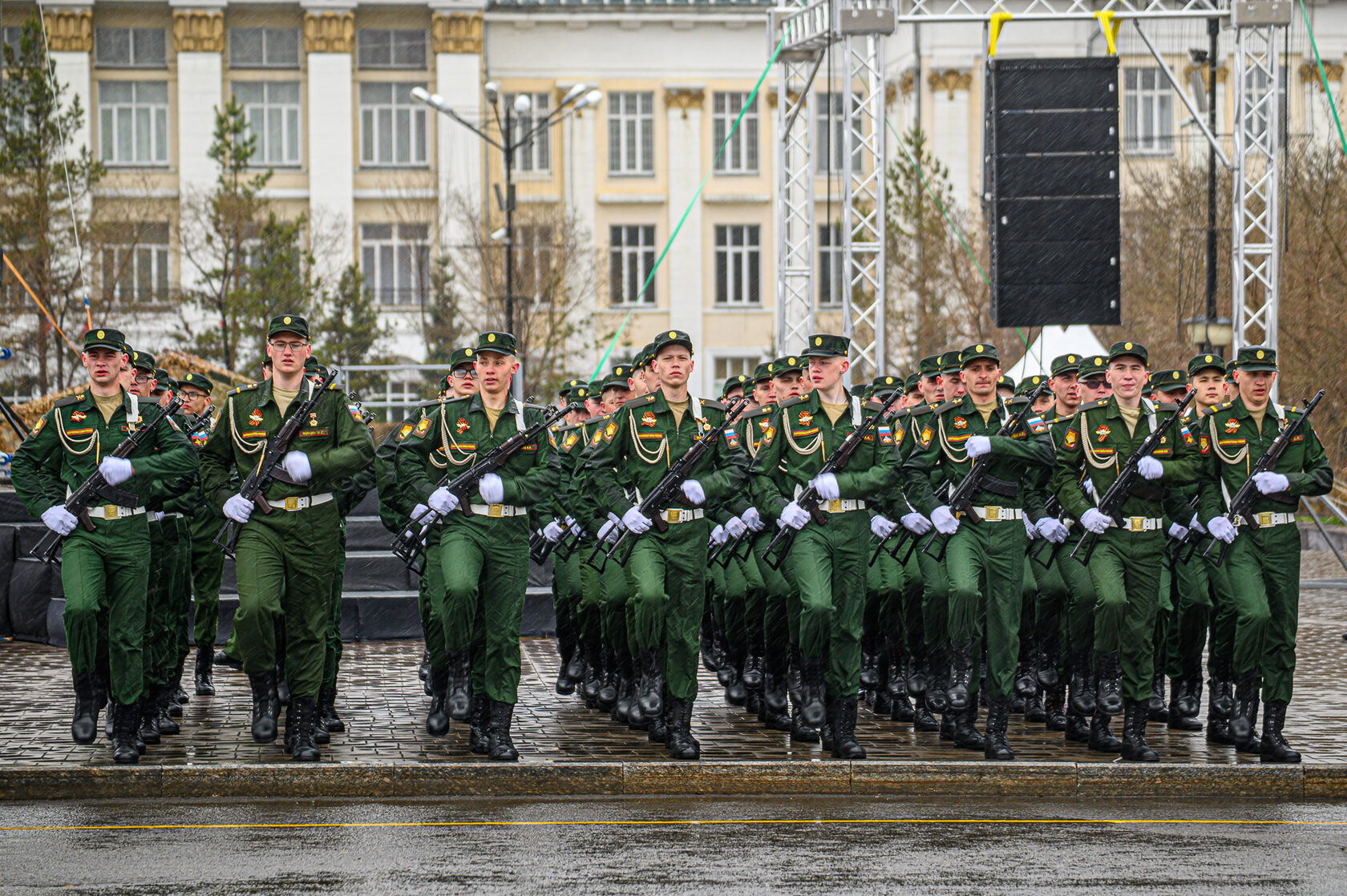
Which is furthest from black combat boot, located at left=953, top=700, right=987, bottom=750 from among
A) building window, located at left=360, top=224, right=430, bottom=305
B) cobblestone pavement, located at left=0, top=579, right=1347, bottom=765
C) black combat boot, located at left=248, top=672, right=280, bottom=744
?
building window, located at left=360, top=224, right=430, bottom=305

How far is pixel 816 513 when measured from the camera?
10.2 m

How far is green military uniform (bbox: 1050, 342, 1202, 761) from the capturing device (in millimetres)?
10289

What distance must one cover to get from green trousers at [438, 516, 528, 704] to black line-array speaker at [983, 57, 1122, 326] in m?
9.36

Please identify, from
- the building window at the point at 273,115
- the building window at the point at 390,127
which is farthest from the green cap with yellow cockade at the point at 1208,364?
the building window at the point at 273,115

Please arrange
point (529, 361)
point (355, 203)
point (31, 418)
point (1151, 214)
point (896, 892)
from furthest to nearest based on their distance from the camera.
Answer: point (355, 203), point (529, 361), point (1151, 214), point (31, 418), point (896, 892)

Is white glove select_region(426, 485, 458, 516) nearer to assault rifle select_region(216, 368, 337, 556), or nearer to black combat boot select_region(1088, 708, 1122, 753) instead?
assault rifle select_region(216, 368, 337, 556)

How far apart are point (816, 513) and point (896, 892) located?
3365mm

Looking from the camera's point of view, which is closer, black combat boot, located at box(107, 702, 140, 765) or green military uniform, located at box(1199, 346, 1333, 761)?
black combat boot, located at box(107, 702, 140, 765)

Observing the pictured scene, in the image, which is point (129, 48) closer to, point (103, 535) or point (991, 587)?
point (103, 535)

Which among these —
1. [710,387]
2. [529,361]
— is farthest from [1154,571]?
[710,387]

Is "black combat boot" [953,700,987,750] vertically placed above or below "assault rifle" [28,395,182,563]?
below

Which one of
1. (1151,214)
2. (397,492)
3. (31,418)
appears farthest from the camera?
(1151,214)

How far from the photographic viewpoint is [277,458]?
32.7ft

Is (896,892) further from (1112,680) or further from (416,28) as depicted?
(416,28)
